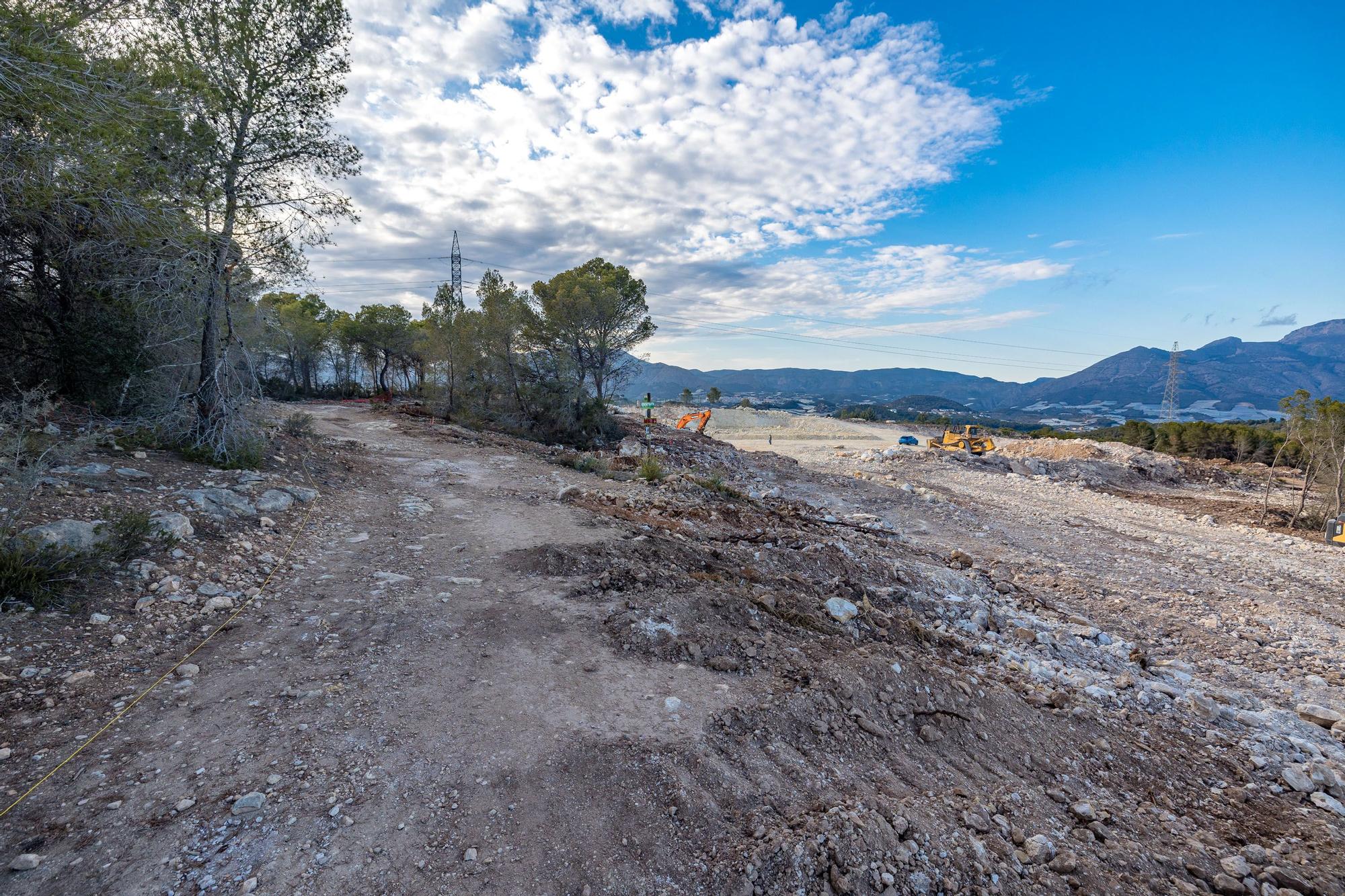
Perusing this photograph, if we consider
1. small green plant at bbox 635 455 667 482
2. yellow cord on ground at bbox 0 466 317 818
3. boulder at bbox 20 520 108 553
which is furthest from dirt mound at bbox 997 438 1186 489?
boulder at bbox 20 520 108 553

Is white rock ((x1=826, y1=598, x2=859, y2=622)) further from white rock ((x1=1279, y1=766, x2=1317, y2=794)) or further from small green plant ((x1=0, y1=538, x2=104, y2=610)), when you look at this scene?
small green plant ((x1=0, y1=538, x2=104, y2=610))

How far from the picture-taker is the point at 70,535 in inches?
186

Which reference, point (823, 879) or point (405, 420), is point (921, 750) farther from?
point (405, 420)

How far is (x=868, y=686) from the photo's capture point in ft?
14.2

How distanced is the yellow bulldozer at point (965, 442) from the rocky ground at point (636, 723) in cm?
1824

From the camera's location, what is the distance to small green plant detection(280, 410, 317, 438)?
1160 cm

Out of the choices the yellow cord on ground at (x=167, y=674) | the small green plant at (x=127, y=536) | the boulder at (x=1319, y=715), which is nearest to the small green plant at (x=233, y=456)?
the yellow cord on ground at (x=167, y=674)

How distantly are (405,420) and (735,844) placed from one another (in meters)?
20.5

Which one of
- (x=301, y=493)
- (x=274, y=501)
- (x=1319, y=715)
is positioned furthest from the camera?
(x=301, y=493)

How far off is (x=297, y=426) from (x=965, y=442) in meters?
26.5

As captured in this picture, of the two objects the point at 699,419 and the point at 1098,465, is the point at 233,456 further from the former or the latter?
the point at 1098,465

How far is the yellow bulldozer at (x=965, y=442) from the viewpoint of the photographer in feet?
85.8

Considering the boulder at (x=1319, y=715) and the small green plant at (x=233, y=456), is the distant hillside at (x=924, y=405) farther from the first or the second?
the small green plant at (x=233, y=456)

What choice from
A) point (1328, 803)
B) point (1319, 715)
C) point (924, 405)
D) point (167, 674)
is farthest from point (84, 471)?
point (924, 405)
